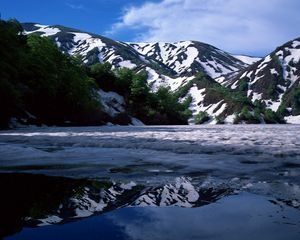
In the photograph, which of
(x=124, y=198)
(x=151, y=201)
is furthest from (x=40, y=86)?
(x=151, y=201)

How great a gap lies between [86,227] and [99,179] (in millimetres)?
2386

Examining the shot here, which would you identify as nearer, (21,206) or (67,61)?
(21,206)

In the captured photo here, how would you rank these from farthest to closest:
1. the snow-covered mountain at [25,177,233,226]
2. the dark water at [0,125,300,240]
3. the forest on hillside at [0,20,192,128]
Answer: the forest on hillside at [0,20,192,128] < the snow-covered mountain at [25,177,233,226] < the dark water at [0,125,300,240]

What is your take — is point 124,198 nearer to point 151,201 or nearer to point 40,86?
point 151,201

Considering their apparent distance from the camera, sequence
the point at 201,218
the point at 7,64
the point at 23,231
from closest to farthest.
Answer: the point at 23,231
the point at 201,218
the point at 7,64

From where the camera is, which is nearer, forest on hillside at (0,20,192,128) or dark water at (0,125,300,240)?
dark water at (0,125,300,240)

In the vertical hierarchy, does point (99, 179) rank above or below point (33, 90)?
below

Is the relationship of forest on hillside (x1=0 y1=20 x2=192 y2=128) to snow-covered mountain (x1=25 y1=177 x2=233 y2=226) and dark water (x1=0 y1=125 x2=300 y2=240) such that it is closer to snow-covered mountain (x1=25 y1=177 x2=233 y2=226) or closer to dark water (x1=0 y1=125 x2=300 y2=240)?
dark water (x1=0 y1=125 x2=300 y2=240)

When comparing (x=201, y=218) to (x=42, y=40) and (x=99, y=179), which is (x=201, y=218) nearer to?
(x=99, y=179)

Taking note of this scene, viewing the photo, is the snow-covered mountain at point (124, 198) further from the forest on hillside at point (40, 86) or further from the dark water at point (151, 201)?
the forest on hillside at point (40, 86)

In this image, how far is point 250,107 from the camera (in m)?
172

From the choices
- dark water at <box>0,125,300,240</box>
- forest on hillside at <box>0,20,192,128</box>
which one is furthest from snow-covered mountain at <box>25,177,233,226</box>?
forest on hillside at <box>0,20,192,128</box>

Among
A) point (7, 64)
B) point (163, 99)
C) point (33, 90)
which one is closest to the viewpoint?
point (7, 64)

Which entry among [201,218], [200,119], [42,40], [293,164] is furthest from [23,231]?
[200,119]
